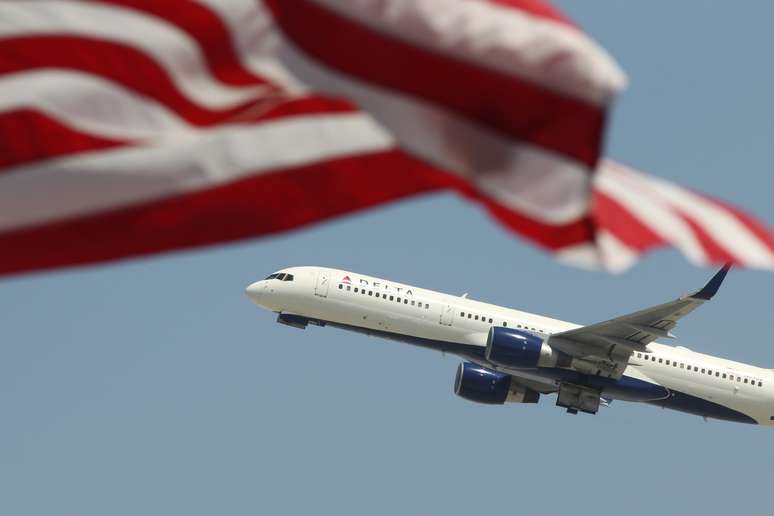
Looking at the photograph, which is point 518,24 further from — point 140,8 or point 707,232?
point 140,8

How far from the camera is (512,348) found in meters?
55.7

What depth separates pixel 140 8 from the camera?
29.1 feet

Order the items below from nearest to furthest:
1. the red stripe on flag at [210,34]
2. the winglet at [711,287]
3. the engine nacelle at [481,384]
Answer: the red stripe on flag at [210,34] → the winglet at [711,287] → the engine nacelle at [481,384]

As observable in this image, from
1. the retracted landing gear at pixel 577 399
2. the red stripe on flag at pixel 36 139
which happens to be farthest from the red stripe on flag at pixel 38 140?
the retracted landing gear at pixel 577 399

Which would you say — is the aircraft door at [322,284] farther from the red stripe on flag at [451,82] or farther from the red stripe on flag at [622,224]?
the red stripe on flag at [451,82]

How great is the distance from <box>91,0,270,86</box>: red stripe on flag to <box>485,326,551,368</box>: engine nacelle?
46.8 metres

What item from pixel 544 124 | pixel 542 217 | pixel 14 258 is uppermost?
pixel 544 124

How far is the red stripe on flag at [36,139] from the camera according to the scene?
8.55 metres

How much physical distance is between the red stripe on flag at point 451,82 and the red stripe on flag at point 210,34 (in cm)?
48

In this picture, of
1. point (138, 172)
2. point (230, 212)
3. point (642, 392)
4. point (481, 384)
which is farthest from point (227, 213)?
point (642, 392)

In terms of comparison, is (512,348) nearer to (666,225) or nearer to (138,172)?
(666,225)

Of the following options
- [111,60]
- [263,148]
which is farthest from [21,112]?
[263,148]

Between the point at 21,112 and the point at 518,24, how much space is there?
306cm

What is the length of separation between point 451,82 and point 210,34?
1.68m
